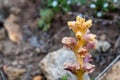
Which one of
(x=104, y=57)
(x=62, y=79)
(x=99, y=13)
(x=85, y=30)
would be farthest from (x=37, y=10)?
(x=85, y=30)

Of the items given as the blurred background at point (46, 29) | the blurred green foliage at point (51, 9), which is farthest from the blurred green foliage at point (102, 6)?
the blurred green foliage at point (51, 9)

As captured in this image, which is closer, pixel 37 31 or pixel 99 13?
pixel 99 13

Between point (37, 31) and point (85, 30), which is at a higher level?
point (37, 31)

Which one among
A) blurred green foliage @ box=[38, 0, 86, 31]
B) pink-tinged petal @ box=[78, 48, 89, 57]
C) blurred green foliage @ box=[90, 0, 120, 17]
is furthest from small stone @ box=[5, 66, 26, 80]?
pink-tinged petal @ box=[78, 48, 89, 57]

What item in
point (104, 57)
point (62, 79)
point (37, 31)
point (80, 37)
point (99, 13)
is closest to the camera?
point (80, 37)

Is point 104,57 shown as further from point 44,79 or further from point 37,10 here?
point 37,10

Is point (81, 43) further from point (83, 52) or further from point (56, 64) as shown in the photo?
point (56, 64)

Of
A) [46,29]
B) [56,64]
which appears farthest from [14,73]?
[46,29]

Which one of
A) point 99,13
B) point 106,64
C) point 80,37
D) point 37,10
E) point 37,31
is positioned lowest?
point 80,37

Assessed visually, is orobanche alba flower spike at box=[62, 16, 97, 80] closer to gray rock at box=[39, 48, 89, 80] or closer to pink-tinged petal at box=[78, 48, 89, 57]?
pink-tinged petal at box=[78, 48, 89, 57]
